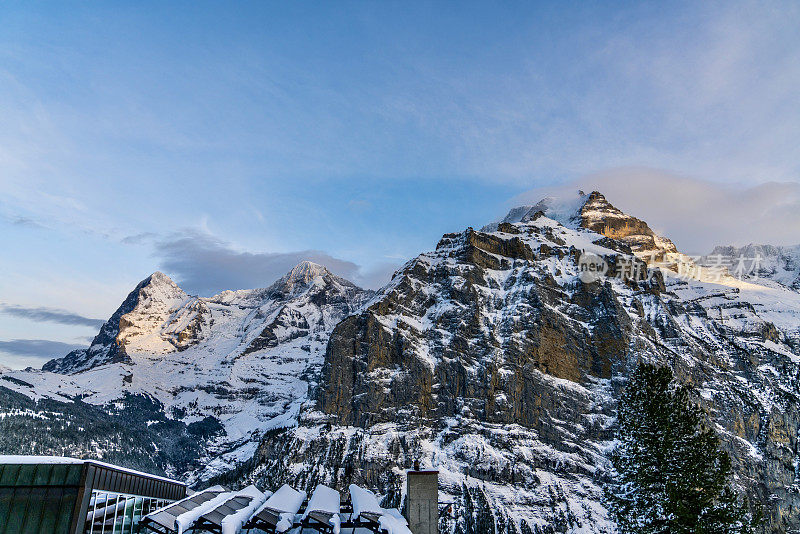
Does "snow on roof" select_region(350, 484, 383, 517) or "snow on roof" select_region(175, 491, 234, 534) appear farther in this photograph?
"snow on roof" select_region(350, 484, 383, 517)

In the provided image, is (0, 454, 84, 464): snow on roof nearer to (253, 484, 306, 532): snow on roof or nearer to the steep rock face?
(253, 484, 306, 532): snow on roof

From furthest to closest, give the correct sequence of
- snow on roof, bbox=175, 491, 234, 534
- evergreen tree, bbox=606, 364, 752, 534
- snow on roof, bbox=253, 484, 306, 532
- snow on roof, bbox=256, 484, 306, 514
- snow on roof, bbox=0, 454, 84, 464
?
evergreen tree, bbox=606, 364, 752, 534 → snow on roof, bbox=256, 484, 306, 514 → snow on roof, bbox=253, 484, 306, 532 → snow on roof, bbox=0, 454, 84, 464 → snow on roof, bbox=175, 491, 234, 534

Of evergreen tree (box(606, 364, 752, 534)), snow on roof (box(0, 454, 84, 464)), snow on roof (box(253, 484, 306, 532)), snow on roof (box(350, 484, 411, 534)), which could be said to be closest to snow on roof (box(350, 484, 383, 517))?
snow on roof (box(350, 484, 411, 534))

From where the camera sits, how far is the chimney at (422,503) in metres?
33.9

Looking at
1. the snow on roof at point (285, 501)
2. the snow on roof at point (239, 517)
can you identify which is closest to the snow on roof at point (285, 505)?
the snow on roof at point (285, 501)

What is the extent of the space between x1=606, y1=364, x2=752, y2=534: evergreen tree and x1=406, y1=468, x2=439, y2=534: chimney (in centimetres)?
1094

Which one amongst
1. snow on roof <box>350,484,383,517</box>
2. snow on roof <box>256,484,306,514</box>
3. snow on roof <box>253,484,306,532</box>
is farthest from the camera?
snow on roof <box>256,484,306,514</box>

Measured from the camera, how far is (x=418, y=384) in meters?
189

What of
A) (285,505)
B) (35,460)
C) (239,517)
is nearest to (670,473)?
(285,505)

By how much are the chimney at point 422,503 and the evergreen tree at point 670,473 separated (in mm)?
10940

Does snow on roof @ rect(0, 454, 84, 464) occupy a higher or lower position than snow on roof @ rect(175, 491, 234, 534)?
higher

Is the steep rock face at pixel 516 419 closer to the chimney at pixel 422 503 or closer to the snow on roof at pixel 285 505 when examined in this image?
the chimney at pixel 422 503

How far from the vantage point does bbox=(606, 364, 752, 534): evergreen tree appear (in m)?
31.7

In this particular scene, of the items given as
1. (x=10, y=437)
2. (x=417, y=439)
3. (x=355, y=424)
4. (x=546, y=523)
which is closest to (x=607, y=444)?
(x=546, y=523)
